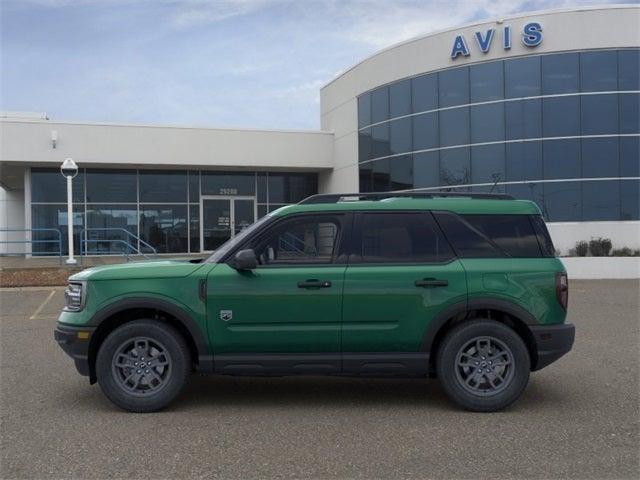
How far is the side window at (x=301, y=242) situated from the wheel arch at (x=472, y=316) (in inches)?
42.5

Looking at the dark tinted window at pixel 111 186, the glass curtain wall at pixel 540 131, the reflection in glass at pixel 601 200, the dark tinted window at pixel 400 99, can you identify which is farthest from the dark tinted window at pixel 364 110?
the dark tinted window at pixel 111 186

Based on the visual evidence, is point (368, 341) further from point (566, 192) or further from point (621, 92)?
point (621, 92)

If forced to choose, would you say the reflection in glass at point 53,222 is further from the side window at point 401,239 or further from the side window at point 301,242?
the side window at point 401,239

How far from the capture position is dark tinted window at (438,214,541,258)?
218 inches

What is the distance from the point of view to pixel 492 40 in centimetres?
2072

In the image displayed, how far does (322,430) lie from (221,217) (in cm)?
2168

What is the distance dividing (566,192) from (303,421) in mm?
17015

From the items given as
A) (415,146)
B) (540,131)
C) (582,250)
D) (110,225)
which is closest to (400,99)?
(415,146)

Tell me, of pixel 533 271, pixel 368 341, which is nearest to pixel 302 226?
pixel 368 341

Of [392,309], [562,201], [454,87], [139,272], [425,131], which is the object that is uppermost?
[454,87]

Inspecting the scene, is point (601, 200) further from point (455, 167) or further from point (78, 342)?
point (78, 342)

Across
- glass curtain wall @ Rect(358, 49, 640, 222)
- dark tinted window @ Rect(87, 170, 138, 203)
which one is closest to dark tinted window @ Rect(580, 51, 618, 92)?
glass curtain wall @ Rect(358, 49, 640, 222)

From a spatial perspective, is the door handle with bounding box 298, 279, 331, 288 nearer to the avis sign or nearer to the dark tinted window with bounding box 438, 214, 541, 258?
the dark tinted window with bounding box 438, 214, 541, 258

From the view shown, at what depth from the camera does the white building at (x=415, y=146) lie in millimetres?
19688
